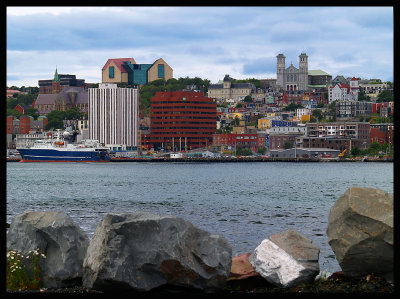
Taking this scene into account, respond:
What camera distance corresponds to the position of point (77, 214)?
2998 cm

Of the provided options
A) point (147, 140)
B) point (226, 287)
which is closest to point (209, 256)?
point (226, 287)

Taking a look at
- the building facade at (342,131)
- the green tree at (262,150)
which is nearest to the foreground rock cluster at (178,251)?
the building facade at (342,131)

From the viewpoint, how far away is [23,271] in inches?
407

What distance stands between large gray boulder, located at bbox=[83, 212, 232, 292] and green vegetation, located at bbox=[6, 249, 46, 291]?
84cm

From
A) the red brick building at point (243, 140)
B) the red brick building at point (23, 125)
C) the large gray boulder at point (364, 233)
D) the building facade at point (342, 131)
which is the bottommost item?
the large gray boulder at point (364, 233)

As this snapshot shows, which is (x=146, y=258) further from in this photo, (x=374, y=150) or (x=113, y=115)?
(x=113, y=115)

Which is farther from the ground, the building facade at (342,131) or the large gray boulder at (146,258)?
the building facade at (342,131)

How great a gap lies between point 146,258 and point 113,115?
176626 mm

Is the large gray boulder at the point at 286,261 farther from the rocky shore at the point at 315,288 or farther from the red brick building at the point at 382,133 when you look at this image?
the red brick building at the point at 382,133

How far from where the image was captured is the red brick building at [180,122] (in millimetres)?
177375

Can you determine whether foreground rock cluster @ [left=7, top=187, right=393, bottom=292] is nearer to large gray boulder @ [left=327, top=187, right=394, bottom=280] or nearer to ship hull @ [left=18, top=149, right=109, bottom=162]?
A: large gray boulder @ [left=327, top=187, right=394, bottom=280]

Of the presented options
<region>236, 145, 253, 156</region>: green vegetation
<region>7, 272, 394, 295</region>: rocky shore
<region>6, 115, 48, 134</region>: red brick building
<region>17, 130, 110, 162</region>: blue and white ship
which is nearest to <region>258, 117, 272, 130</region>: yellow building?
<region>236, 145, 253, 156</region>: green vegetation

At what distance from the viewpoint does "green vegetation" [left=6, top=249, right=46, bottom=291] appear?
1008 centimetres

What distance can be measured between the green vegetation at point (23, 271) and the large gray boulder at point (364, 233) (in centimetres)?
468
